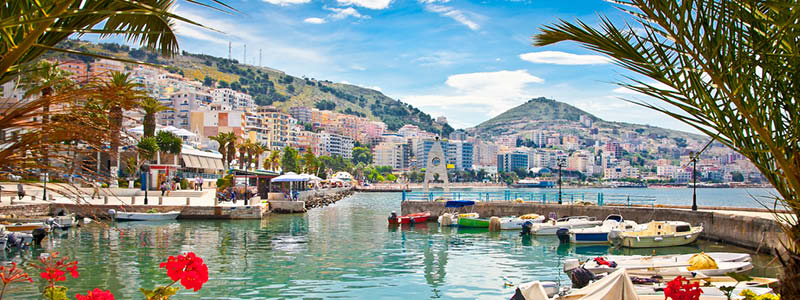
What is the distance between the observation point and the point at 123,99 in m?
3.25

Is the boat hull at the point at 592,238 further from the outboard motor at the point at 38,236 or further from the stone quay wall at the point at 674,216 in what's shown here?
the outboard motor at the point at 38,236

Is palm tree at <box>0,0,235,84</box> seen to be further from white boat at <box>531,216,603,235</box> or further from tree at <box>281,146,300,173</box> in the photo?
tree at <box>281,146,300,173</box>

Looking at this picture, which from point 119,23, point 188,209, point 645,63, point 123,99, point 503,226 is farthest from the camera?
point 188,209

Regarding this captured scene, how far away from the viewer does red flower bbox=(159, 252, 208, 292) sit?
179 inches

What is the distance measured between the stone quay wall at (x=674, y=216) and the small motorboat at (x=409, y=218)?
2098 mm

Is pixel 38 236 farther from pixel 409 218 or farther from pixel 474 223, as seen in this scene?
pixel 474 223

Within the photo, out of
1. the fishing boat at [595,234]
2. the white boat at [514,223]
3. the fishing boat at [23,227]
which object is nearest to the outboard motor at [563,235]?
the fishing boat at [595,234]

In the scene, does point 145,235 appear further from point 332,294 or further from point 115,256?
point 332,294

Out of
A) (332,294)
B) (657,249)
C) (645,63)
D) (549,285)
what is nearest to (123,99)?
(645,63)

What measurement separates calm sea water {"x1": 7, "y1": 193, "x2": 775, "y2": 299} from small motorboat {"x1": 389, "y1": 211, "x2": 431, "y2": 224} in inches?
65.2

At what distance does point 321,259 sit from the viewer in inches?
880

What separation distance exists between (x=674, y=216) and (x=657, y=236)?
6.29 meters

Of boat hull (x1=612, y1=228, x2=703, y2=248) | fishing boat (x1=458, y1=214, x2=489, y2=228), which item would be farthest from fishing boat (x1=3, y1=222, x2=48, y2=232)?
boat hull (x1=612, y1=228, x2=703, y2=248)

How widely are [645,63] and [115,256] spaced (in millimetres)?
22181
